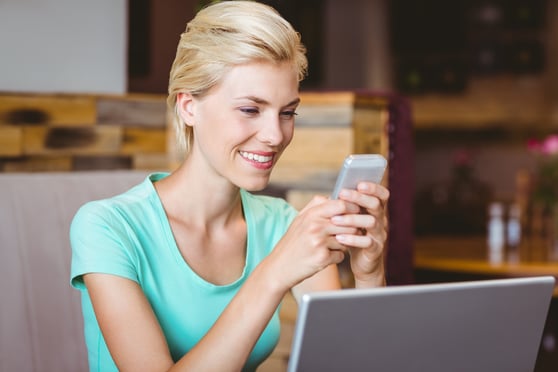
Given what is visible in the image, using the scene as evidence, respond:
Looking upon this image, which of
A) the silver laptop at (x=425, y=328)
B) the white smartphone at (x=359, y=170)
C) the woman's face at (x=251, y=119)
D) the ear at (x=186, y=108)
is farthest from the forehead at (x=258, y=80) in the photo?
the silver laptop at (x=425, y=328)

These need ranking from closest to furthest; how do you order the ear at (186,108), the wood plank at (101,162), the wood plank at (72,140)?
the ear at (186,108) → the wood plank at (72,140) → the wood plank at (101,162)

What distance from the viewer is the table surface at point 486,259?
3.21 meters

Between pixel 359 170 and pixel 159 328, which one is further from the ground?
pixel 359 170

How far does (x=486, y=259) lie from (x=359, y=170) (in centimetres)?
248

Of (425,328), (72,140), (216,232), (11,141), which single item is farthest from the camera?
(72,140)

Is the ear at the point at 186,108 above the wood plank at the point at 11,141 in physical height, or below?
above

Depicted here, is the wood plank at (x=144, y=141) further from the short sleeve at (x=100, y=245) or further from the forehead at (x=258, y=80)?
the forehead at (x=258, y=80)

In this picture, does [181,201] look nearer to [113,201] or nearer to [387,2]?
[113,201]

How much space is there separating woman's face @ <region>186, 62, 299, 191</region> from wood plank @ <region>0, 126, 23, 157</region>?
1.21 meters

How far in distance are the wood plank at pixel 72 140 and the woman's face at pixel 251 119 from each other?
49.5 inches

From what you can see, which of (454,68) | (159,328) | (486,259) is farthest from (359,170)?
(454,68)

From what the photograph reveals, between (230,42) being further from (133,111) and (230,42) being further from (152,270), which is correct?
(133,111)

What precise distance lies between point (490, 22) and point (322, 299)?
246 inches

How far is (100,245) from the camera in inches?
52.4
